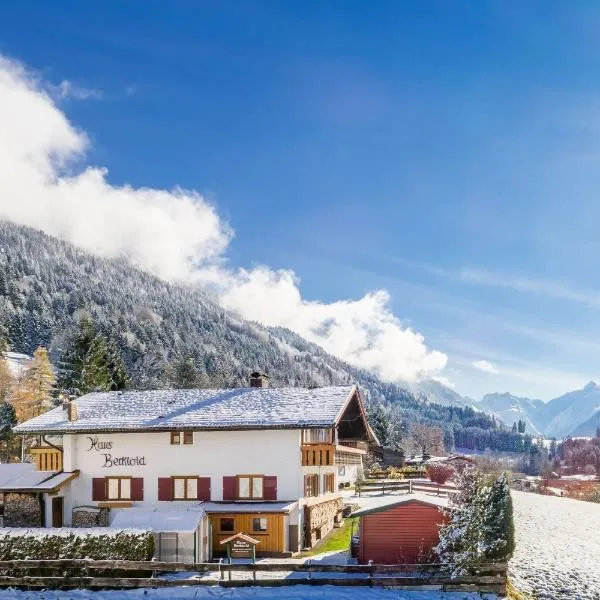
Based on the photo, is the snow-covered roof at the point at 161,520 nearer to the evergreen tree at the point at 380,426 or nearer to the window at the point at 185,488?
the window at the point at 185,488

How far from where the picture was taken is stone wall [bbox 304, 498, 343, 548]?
40406 mm

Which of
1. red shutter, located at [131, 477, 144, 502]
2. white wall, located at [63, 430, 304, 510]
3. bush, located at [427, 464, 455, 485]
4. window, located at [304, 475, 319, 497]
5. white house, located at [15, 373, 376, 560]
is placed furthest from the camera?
bush, located at [427, 464, 455, 485]

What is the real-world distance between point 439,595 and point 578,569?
1087cm

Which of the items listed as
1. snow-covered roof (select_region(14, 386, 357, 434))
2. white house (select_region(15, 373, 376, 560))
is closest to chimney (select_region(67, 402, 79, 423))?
white house (select_region(15, 373, 376, 560))

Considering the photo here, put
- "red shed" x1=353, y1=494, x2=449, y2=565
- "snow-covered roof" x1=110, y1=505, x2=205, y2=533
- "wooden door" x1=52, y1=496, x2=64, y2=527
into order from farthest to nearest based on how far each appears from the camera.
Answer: "wooden door" x1=52, y1=496, x2=64, y2=527 → "snow-covered roof" x1=110, y1=505, x2=205, y2=533 → "red shed" x1=353, y1=494, x2=449, y2=565

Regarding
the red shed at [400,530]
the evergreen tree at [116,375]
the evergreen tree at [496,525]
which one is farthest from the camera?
the evergreen tree at [116,375]

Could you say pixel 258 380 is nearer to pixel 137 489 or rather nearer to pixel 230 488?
pixel 230 488

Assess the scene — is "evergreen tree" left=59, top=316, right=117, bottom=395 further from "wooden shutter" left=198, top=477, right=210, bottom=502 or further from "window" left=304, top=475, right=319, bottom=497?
"window" left=304, top=475, right=319, bottom=497

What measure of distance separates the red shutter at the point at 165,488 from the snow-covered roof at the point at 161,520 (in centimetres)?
238

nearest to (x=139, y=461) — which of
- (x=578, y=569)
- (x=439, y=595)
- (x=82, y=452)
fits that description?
(x=82, y=452)

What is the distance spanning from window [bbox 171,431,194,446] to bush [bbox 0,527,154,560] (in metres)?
7.70

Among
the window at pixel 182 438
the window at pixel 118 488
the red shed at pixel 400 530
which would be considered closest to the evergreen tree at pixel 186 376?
the window at pixel 118 488

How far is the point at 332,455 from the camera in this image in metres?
41.9

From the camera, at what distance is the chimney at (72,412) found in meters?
43.5
